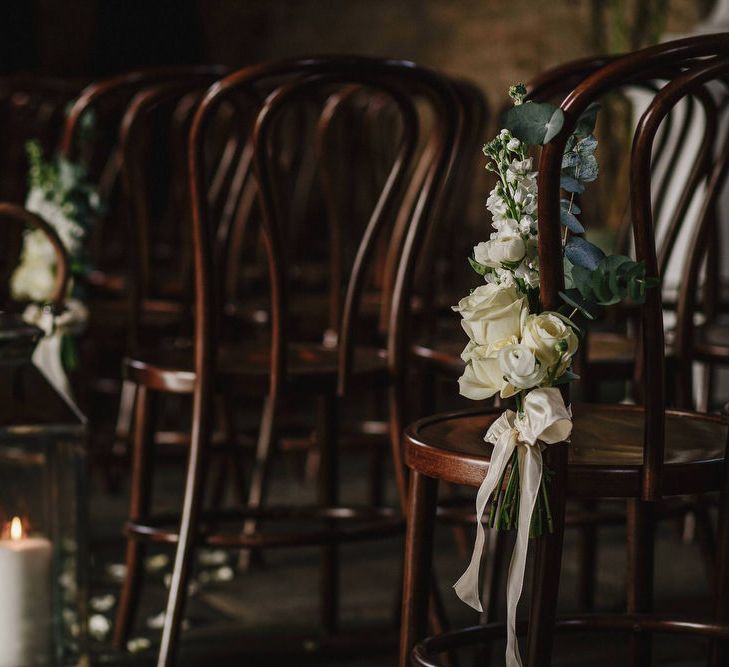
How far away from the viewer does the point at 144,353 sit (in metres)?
2.18

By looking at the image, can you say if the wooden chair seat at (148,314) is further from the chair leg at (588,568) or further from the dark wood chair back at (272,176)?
the chair leg at (588,568)

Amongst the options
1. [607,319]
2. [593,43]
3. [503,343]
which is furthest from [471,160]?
[593,43]

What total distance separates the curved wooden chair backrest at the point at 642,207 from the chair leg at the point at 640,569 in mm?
298

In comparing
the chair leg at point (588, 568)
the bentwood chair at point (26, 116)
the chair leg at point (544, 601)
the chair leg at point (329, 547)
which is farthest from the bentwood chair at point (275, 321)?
the bentwood chair at point (26, 116)

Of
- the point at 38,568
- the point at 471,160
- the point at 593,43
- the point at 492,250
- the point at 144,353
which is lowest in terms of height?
the point at 38,568

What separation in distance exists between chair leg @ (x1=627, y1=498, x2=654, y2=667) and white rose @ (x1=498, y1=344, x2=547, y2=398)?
0.47m

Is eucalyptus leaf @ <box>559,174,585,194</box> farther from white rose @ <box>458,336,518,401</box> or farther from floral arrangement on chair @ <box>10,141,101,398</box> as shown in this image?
floral arrangement on chair @ <box>10,141,101,398</box>

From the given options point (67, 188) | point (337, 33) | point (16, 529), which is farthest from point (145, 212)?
point (337, 33)

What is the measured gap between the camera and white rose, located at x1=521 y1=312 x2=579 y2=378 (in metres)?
1.18

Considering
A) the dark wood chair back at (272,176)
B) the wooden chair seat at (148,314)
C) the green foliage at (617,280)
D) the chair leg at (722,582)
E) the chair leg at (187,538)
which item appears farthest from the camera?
the wooden chair seat at (148,314)

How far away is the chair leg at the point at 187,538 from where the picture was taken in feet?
6.32

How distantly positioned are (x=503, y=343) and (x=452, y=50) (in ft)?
16.7

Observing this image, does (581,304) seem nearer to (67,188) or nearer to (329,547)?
(329,547)

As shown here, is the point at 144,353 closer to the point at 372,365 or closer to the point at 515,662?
the point at 372,365
